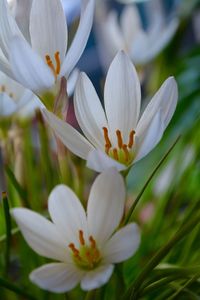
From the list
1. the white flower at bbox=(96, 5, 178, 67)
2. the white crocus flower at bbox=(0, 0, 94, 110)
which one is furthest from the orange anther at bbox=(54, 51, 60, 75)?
the white flower at bbox=(96, 5, 178, 67)

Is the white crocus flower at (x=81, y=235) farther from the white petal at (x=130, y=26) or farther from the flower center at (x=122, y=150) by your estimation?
the white petal at (x=130, y=26)

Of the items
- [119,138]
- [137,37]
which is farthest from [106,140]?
[137,37]

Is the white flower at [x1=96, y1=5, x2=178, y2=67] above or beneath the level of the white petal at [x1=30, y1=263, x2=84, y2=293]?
above

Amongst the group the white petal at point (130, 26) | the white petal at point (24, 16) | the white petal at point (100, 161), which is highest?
the white petal at point (24, 16)

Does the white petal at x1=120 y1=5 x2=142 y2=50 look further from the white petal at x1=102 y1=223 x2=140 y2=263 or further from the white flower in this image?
the white petal at x1=102 y1=223 x2=140 y2=263

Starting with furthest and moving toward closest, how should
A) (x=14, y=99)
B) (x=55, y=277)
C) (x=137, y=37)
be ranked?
(x=137, y=37), (x=14, y=99), (x=55, y=277)

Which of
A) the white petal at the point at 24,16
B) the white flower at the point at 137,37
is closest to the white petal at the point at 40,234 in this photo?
the white petal at the point at 24,16

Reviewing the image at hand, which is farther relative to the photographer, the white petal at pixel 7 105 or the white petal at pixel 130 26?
the white petal at pixel 130 26

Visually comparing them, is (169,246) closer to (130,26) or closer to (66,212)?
(66,212)
